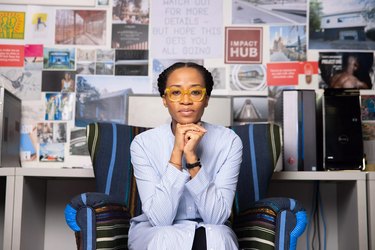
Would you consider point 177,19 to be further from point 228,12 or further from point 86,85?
point 86,85

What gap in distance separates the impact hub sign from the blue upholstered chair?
51 centimetres

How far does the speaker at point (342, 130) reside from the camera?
2.03 meters

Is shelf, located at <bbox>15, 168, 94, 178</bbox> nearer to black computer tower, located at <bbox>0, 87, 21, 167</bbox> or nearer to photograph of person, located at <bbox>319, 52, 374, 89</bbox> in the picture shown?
black computer tower, located at <bbox>0, 87, 21, 167</bbox>

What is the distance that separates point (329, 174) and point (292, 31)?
83 cm

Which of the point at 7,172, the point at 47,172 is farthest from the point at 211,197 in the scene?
the point at 7,172

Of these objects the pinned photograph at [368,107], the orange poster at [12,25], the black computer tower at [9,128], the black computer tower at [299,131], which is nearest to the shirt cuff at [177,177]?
the black computer tower at [299,131]

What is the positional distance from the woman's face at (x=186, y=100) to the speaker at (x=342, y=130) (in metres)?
0.71

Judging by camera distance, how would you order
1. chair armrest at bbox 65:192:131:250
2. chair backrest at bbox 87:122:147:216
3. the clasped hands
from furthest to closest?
chair backrest at bbox 87:122:147:216
the clasped hands
chair armrest at bbox 65:192:131:250

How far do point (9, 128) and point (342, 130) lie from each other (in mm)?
1429

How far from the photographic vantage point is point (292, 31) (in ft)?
8.00

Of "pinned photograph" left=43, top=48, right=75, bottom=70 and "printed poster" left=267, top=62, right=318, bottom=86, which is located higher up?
A: "pinned photograph" left=43, top=48, right=75, bottom=70

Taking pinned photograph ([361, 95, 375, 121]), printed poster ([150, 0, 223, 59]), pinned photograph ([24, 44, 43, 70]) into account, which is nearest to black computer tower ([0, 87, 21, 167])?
pinned photograph ([24, 44, 43, 70])

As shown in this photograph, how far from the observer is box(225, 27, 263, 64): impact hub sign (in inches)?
95.4

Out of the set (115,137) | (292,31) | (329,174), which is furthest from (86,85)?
(329,174)
